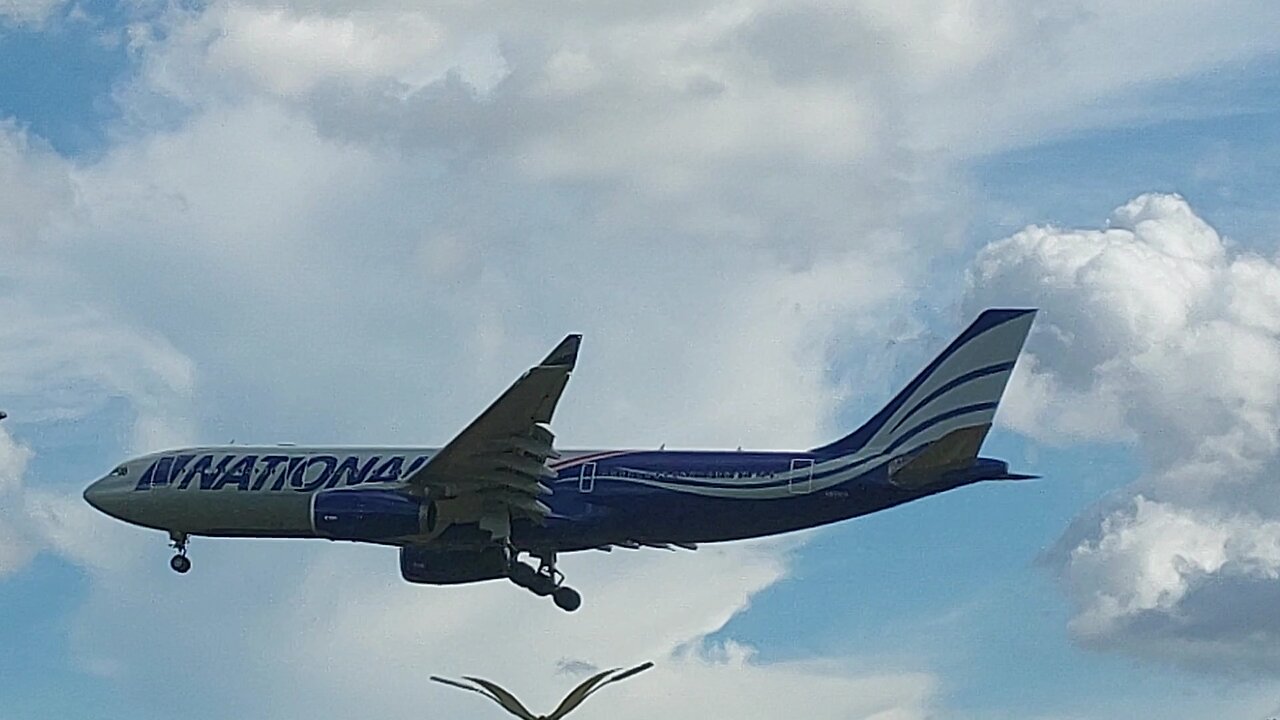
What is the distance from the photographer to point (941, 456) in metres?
65.2

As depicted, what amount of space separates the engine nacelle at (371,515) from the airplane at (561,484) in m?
0.05

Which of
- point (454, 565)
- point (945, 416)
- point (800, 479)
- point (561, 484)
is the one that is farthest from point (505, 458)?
point (945, 416)

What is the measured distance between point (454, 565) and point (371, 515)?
19.0ft

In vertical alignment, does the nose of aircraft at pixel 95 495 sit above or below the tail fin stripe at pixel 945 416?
above

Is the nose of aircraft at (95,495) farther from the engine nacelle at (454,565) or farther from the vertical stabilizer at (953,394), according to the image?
the vertical stabilizer at (953,394)

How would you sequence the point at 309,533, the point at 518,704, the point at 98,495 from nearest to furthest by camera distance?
the point at 518,704 → the point at 309,533 → the point at 98,495

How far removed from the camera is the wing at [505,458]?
64.4 metres

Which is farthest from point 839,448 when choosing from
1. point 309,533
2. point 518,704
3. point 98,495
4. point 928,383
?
point 518,704

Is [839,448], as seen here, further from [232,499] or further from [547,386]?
[232,499]

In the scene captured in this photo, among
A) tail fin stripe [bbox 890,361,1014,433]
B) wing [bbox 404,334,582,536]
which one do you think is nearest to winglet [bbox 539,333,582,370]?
wing [bbox 404,334,582,536]

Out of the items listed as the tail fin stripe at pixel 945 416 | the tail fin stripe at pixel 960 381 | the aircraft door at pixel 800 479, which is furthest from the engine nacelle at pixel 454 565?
the tail fin stripe at pixel 960 381

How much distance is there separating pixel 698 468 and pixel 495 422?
7.03 meters

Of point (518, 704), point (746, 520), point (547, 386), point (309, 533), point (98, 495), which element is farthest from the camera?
point (98, 495)

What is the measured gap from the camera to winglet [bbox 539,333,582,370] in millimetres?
61281
